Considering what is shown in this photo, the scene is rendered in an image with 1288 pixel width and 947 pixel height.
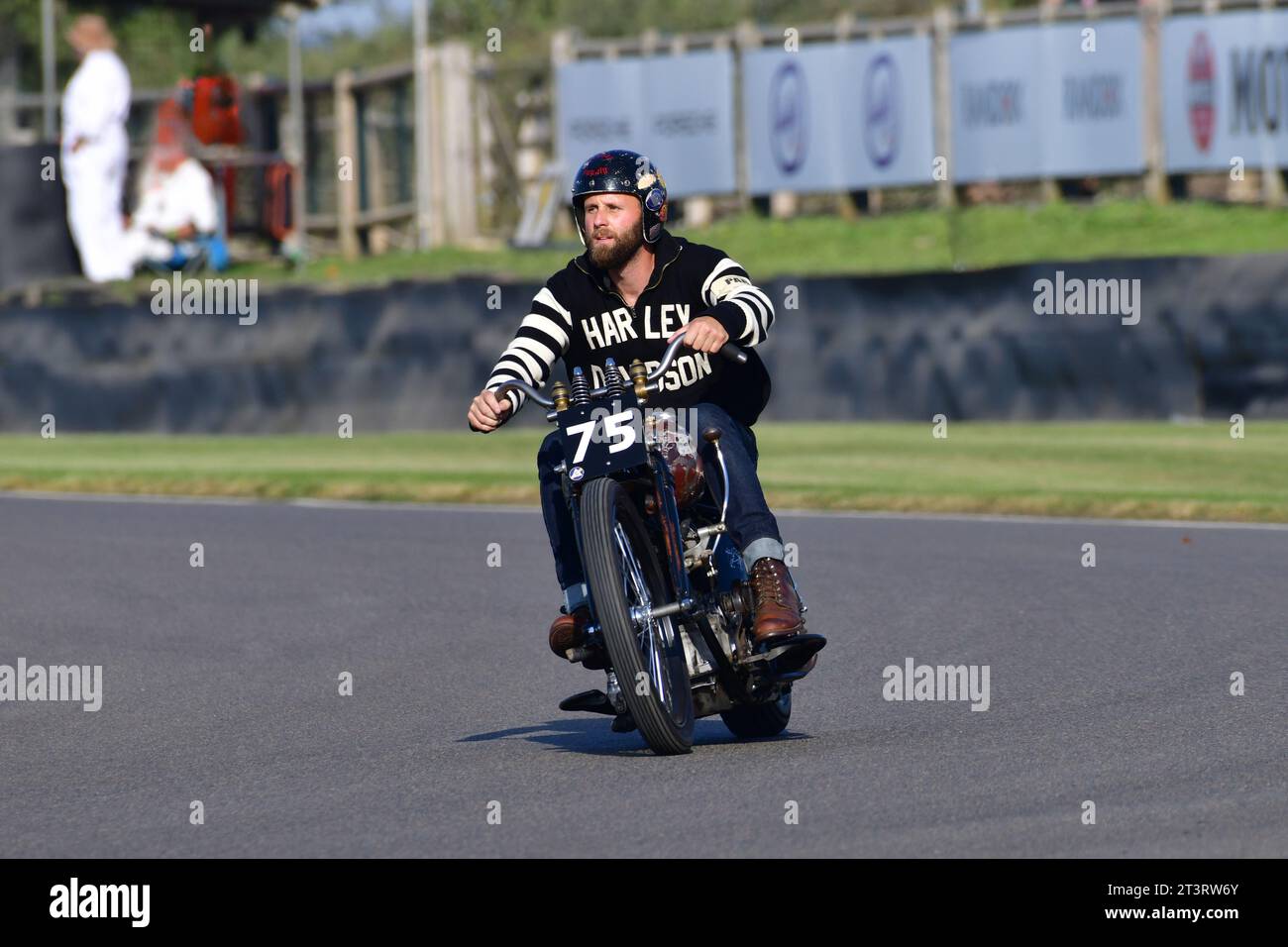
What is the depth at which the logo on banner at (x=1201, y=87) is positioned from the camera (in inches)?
995

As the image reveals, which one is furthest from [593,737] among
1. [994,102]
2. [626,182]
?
[994,102]

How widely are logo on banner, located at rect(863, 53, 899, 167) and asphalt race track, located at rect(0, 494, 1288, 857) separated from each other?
46.3 ft

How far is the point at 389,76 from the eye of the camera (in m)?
30.7

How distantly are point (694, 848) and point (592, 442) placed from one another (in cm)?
145

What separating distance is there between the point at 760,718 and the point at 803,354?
1172 cm

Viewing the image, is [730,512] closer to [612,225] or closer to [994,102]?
[612,225]

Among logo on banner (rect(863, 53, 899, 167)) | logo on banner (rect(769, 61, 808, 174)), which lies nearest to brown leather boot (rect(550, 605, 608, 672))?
logo on banner (rect(863, 53, 899, 167))

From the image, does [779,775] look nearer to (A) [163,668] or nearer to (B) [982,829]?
(B) [982,829]

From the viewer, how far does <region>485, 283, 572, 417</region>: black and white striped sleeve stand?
7.37m

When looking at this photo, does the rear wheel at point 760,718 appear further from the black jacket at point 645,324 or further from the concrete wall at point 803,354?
the concrete wall at point 803,354

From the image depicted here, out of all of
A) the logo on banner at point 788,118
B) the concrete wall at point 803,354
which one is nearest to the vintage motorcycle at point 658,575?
the concrete wall at point 803,354

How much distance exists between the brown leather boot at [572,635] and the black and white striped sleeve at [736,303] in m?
0.92

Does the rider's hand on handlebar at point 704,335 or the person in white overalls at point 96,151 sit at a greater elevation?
the person in white overalls at point 96,151
